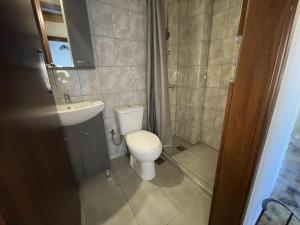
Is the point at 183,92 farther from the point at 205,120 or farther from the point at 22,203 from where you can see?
the point at 22,203

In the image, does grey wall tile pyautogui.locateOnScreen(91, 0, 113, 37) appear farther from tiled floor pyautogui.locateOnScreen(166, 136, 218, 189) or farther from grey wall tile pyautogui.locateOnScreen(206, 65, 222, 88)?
tiled floor pyautogui.locateOnScreen(166, 136, 218, 189)

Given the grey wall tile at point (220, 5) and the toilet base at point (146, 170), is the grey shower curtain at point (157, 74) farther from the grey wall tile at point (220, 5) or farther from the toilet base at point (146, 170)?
the grey wall tile at point (220, 5)

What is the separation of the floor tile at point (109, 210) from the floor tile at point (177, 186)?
1.31ft

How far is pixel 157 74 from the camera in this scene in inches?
71.3

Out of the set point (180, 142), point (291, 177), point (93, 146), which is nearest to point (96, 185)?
point (93, 146)

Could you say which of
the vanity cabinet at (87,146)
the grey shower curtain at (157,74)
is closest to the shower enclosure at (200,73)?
the grey shower curtain at (157,74)

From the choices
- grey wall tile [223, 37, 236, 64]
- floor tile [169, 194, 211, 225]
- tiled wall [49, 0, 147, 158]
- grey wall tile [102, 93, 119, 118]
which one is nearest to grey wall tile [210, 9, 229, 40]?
grey wall tile [223, 37, 236, 64]

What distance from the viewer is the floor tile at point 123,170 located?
1615 mm

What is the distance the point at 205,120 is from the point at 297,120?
140cm

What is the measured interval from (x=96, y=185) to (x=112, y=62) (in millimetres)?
1397

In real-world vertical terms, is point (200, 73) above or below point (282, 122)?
above

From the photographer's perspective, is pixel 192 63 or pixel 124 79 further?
pixel 192 63

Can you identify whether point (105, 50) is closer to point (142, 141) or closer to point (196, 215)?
point (142, 141)

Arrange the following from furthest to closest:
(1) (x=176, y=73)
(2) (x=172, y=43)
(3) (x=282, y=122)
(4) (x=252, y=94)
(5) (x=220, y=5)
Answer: (1) (x=176, y=73)
(2) (x=172, y=43)
(5) (x=220, y=5)
(3) (x=282, y=122)
(4) (x=252, y=94)
